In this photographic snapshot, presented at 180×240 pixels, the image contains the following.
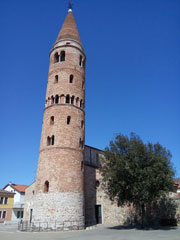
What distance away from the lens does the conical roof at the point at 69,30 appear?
3106 cm

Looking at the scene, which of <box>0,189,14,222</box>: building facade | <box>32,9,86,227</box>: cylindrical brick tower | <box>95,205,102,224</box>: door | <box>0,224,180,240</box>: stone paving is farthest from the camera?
<box>0,189,14,222</box>: building facade

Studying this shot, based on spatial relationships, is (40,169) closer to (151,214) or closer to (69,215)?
(69,215)

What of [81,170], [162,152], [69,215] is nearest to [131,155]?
[162,152]

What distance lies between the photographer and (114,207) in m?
28.2

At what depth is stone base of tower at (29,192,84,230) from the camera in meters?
20.8

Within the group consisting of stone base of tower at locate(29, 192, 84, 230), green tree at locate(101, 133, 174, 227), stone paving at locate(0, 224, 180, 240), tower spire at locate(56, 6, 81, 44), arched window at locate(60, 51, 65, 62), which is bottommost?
stone paving at locate(0, 224, 180, 240)

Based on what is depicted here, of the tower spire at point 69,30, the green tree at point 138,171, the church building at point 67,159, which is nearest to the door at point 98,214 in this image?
the church building at point 67,159

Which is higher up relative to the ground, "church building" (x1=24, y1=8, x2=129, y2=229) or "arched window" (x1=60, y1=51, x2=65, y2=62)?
"arched window" (x1=60, y1=51, x2=65, y2=62)

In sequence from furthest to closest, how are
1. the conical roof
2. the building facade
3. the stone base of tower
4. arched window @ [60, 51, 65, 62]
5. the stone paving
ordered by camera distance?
the building facade
the conical roof
arched window @ [60, 51, 65, 62]
the stone base of tower
the stone paving

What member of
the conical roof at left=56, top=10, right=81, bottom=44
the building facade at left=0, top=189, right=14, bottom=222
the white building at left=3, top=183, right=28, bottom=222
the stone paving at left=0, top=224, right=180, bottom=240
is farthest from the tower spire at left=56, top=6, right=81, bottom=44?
the white building at left=3, top=183, right=28, bottom=222

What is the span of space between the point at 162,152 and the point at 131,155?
3.42 meters

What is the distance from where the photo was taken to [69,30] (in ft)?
106

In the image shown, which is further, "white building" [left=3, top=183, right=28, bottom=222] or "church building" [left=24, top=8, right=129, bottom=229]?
"white building" [left=3, top=183, right=28, bottom=222]

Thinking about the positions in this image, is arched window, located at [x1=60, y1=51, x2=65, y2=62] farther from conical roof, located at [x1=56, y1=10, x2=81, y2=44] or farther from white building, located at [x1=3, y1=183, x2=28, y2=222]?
white building, located at [x1=3, y1=183, x2=28, y2=222]
